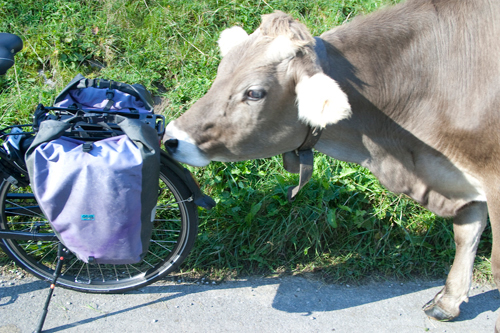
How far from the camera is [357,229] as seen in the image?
3.46 meters

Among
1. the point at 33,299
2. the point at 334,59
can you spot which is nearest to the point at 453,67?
the point at 334,59

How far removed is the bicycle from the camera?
2662 mm

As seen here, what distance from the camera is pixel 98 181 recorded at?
222 cm

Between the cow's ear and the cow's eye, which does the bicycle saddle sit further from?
the cow's ear

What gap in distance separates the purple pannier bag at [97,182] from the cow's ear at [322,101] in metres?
0.84

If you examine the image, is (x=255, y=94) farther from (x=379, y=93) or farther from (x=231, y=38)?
(x=379, y=93)

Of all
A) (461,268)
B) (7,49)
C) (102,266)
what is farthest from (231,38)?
(461,268)

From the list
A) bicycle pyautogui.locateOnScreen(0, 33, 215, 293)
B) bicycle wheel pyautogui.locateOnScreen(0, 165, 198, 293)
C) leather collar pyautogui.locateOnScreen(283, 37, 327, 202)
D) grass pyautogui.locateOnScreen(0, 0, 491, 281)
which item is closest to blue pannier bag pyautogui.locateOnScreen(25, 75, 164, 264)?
bicycle pyautogui.locateOnScreen(0, 33, 215, 293)

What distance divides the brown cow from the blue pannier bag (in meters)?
0.23

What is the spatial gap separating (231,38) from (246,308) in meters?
1.77

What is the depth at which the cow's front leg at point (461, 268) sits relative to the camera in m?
2.85

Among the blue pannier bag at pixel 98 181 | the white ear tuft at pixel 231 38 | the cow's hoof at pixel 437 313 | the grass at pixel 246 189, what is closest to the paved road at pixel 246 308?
the cow's hoof at pixel 437 313

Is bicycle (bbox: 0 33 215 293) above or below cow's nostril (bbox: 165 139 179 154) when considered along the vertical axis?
below

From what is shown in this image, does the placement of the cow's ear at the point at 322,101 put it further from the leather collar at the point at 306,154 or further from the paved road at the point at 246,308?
the paved road at the point at 246,308
